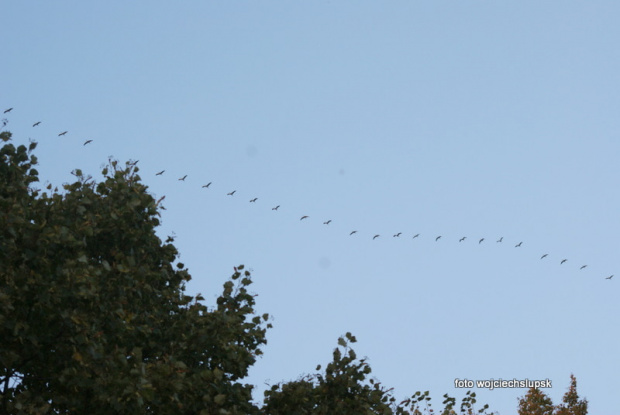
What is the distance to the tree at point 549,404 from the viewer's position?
167 ft

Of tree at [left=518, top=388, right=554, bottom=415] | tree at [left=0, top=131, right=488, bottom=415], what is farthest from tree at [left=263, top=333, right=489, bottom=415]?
tree at [left=518, top=388, right=554, bottom=415]

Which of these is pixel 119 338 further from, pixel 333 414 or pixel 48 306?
pixel 333 414

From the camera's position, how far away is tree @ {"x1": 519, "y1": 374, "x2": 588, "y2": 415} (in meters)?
50.8

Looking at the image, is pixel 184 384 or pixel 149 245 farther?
pixel 149 245

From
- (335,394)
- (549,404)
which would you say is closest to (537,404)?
(549,404)

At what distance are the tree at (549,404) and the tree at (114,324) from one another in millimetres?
30630

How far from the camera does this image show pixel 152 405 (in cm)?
1936

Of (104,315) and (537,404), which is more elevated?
(537,404)

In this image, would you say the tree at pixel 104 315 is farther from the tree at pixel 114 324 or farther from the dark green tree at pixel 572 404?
the dark green tree at pixel 572 404

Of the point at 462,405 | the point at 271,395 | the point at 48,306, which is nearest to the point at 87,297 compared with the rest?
the point at 48,306

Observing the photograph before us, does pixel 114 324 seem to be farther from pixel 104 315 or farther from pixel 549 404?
pixel 549 404

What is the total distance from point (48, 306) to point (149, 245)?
5.22m

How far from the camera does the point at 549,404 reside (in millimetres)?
51062

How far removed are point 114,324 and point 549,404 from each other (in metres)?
37.6
